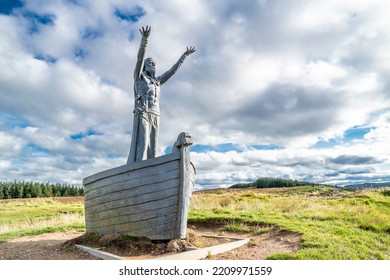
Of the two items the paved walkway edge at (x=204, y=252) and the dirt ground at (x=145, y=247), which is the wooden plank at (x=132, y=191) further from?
the paved walkway edge at (x=204, y=252)

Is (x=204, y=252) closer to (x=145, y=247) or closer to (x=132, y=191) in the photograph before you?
(x=145, y=247)

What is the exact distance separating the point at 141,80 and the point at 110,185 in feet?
9.89

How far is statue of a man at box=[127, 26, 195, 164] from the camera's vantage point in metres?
9.26

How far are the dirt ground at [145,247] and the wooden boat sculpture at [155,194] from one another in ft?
0.84

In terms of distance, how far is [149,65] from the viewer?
989cm

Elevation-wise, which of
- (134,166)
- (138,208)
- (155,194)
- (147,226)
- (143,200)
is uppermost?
(134,166)

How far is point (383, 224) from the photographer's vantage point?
11766 mm

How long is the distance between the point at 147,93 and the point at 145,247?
4060mm

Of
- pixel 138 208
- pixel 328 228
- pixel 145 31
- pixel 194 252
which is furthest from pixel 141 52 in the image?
pixel 328 228

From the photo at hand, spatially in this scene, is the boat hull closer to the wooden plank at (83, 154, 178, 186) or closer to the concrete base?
the wooden plank at (83, 154, 178, 186)

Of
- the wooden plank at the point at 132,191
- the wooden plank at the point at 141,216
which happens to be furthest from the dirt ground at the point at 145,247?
the wooden plank at the point at 132,191

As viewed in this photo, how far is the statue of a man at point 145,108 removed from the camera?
926 centimetres

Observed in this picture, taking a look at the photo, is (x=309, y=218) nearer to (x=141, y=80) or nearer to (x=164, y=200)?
(x=164, y=200)

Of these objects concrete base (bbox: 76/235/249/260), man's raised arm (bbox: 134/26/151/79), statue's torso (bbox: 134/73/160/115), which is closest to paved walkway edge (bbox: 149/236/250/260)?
concrete base (bbox: 76/235/249/260)
